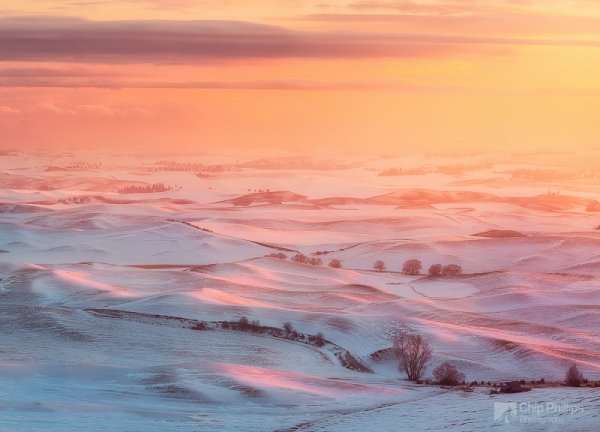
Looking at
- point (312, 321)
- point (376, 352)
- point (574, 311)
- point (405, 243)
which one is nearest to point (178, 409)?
point (376, 352)

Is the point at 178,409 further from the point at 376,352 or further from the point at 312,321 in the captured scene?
the point at 312,321

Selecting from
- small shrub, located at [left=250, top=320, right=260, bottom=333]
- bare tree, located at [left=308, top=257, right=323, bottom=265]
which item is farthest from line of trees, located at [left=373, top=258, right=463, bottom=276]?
small shrub, located at [left=250, top=320, right=260, bottom=333]

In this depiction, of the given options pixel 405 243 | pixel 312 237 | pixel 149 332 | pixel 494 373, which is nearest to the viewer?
pixel 494 373

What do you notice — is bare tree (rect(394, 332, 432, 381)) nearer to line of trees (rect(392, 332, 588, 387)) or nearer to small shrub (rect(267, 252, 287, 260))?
line of trees (rect(392, 332, 588, 387))

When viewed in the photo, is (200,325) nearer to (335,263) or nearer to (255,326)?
(255,326)

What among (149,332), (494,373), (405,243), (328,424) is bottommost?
(328,424)

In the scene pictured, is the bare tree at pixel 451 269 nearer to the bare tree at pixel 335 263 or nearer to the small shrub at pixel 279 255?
the bare tree at pixel 335 263

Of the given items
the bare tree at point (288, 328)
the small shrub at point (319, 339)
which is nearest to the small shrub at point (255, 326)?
the bare tree at point (288, 328)
